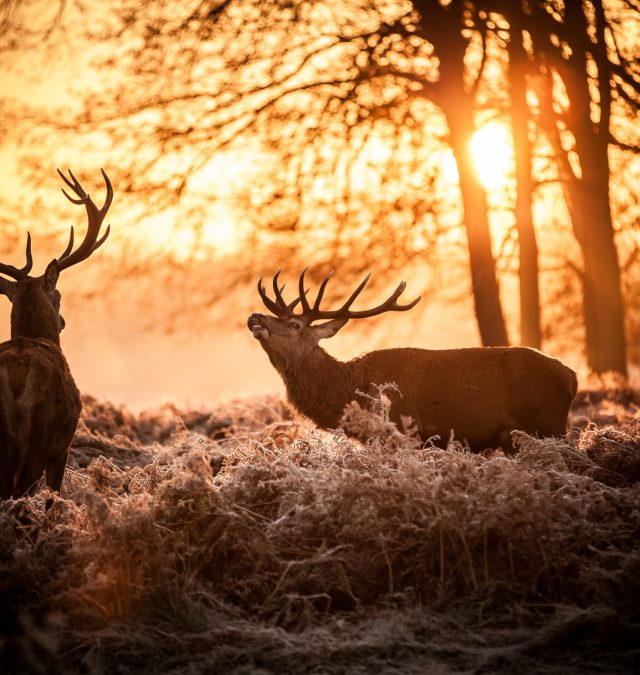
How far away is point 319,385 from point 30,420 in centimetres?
333

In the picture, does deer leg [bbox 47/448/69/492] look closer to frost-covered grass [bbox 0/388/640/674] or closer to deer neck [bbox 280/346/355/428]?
frost-covered grass [bbox 0/388/640/674]

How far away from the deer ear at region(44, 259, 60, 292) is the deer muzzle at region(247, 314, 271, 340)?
6.43 feet

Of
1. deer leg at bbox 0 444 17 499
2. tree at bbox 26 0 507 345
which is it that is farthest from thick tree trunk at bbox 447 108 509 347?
deer leg at bbox 0 444 17 499

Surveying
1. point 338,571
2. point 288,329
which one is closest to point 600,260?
point 288,329

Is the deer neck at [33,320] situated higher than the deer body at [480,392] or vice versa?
the deer neck at [33,320]

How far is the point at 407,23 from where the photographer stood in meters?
16.2

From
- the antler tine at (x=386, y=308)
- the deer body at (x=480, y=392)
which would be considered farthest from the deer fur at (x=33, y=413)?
the antler tine at (x=386, y=308)

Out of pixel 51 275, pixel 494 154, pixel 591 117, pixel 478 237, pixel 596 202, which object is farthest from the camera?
pixel 494 154

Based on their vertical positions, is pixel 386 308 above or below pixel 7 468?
above

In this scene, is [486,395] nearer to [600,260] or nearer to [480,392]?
[480,392]

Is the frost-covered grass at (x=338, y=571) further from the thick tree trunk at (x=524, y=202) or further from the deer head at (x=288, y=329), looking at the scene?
the thick tree trunk at (x=524, y=202)

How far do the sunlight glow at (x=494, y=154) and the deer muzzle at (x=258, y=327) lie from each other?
956cm

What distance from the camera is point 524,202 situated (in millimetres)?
16188

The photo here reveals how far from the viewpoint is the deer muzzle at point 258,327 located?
970 cm
